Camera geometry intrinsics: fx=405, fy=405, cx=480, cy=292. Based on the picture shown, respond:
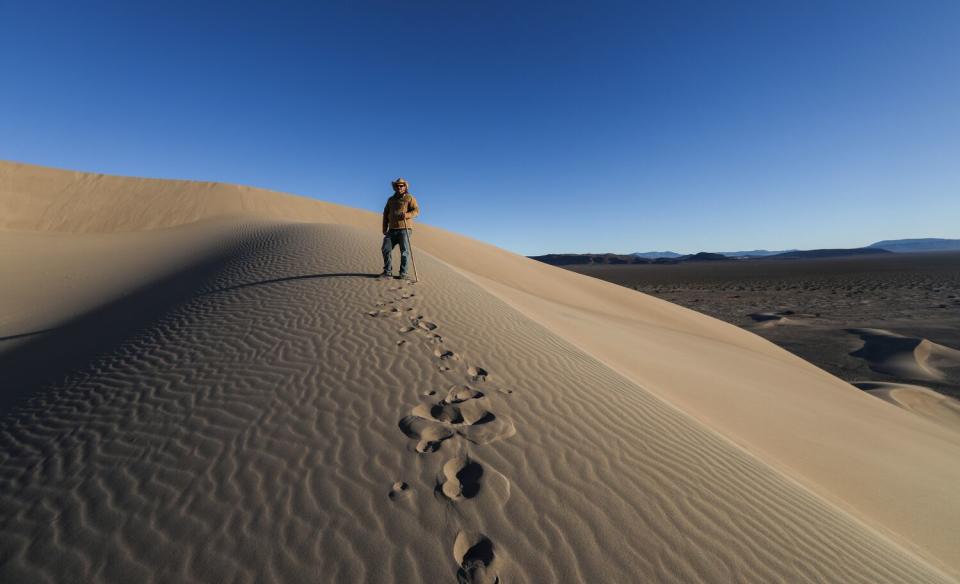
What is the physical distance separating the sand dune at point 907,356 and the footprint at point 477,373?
12.8 meters

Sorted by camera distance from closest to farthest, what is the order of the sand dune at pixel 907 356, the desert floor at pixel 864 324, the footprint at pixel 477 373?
the footprint at pixel 477 373
the sand dune at pixel 907 356
the desert floor at pixel 864 324

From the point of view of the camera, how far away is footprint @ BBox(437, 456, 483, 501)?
2494 millimetres

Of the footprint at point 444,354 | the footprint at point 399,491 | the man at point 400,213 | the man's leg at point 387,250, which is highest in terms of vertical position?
the man at point 400,213

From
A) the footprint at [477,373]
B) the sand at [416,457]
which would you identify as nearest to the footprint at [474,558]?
the sand at [416,457]

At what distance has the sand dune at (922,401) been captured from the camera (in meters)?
8.23

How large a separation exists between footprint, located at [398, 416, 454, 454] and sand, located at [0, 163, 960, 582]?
17 mm

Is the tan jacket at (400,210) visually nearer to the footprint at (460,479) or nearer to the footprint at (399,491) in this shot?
the footprint at (460,479)

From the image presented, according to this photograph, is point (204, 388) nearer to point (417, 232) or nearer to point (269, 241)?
point (269, 241)

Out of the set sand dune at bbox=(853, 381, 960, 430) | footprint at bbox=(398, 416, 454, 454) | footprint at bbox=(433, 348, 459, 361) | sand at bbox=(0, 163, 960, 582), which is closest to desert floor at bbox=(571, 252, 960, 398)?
sand dune at bbox=(853, 381, 960, 430)

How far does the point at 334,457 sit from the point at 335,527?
601mm

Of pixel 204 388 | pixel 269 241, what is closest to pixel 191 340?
pixel 204 388

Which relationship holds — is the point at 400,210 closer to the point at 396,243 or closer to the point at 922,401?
the point at 396,243

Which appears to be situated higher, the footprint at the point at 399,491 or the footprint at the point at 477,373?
the footprint at the point at 477,373

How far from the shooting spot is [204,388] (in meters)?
3.75
